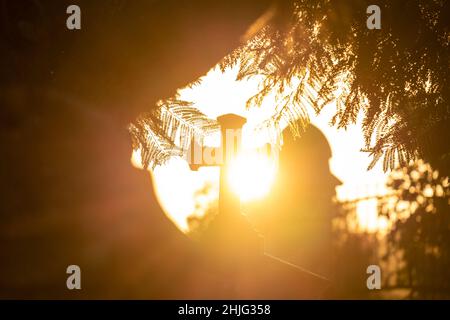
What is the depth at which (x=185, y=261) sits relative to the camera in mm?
2916

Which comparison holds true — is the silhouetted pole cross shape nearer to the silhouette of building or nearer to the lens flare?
the lens flare

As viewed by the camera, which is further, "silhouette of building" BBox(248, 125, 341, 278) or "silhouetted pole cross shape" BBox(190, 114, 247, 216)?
"silhouette of building" BBox(248, 125, 341, 278)

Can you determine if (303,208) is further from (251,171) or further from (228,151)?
(251,171)

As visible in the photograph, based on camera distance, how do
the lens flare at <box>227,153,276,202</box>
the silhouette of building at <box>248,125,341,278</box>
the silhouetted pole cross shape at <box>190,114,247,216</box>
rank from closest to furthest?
1. the lens flare at <box>227,153,276,202</box>
2. the silhouetted pole cross shape at <box>190,114,247,216</box>
3. the silhouette of building at <box>248,125,341,278</box>

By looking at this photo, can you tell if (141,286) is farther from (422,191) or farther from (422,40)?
(422,191)

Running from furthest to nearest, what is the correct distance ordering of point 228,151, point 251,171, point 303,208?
point 303,208, point 228,151, point 251,171

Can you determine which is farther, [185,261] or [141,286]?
[185,261]

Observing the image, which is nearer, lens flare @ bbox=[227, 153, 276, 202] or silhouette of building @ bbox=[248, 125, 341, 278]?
lens flare @ bbox=[227, 153, 276, 202]

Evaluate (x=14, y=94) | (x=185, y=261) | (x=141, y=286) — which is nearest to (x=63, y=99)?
(x=14, y=94)

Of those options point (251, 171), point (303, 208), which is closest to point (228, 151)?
point (251, 171)

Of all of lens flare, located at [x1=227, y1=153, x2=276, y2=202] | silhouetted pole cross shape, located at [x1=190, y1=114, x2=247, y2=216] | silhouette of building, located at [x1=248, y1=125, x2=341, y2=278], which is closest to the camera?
lens flare, located at [x1=227, y1=153, x2=276, y2=202]

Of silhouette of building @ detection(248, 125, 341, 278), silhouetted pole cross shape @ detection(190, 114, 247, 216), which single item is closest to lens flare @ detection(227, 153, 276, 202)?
silhouetted pole cross shape @ detection(190, 114, 247, 216)

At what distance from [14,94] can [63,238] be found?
549 mm
